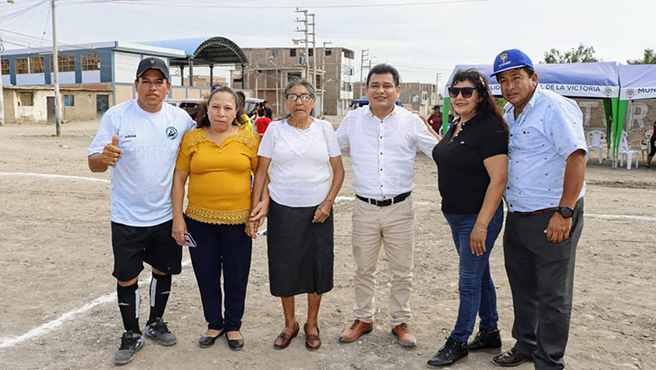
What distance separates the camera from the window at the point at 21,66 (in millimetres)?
45781

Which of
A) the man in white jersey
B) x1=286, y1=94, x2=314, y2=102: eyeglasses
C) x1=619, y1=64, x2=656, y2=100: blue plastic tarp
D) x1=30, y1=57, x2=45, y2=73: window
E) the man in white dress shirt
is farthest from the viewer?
x1=30, y1=57, x2=45, y2=73: window

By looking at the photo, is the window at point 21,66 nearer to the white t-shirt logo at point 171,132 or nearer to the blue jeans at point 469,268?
the white t-shirt logo at point 171,132

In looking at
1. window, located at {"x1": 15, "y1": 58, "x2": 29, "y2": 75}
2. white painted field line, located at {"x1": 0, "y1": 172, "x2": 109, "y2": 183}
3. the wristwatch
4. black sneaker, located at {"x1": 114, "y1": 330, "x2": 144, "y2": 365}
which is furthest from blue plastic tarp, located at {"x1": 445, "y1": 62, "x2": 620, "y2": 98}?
window, located at {"x1": 15, "y1": 58, "x2": 29, "y2": 75}

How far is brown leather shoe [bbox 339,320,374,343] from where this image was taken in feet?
12.6

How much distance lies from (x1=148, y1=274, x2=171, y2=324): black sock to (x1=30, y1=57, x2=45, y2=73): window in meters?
48.0

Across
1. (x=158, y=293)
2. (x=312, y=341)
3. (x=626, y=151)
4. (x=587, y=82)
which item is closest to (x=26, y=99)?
(x=587, y=82)

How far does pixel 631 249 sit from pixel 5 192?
9.78 meters

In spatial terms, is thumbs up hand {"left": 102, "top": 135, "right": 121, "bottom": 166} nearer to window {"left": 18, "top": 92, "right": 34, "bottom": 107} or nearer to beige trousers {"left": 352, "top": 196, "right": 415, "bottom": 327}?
beige trousers {"left": 352, "top": 196, "right": 415, "bottom": 327}

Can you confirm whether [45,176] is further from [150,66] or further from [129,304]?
[150,66]

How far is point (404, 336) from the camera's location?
3783 mm

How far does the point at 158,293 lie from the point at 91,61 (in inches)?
1672

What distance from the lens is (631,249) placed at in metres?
6.29

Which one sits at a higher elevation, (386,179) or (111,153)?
(111,153)

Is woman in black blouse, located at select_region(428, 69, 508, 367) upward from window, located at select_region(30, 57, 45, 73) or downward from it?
downward
